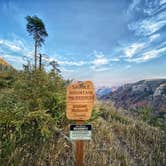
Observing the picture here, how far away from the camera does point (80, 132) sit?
1.98 meters

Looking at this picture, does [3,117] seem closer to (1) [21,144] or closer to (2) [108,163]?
(1) [21,144]

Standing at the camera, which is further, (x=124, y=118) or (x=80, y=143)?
(x=124, y=118)

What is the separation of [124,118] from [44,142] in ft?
12.0

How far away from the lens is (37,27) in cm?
1961

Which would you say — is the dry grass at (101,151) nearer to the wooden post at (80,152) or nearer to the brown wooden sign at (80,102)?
the wooden post at (80,152)

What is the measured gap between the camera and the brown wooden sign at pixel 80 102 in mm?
2029

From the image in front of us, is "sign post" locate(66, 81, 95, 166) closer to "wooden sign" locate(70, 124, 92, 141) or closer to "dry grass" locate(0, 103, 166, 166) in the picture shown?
"wooden sign" locate(70, 124, 92, 141)

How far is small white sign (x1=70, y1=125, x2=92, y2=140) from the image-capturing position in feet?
6.44

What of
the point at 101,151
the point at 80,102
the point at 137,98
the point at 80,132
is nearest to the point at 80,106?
the point at 80,102

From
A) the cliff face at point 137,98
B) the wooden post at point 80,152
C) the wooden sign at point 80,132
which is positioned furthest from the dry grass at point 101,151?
the cliff face at point 137,98

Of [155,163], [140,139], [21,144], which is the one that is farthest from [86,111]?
[140,139]

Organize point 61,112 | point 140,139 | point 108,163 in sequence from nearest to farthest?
point 108,163, point 61,112, point 140,139

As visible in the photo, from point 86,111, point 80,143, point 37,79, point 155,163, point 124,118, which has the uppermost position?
point 37,79

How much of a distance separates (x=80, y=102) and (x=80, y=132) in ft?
1.17
